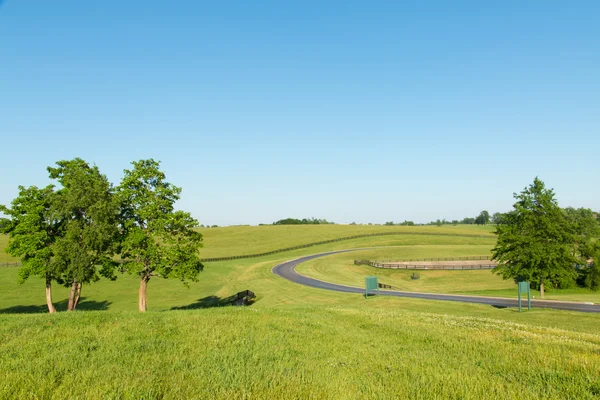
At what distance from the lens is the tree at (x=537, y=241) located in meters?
54.5

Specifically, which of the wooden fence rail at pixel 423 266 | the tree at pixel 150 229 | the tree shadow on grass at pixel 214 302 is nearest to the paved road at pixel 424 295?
the tree shadow on grass at pixel 214 302

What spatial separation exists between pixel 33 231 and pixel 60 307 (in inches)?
653

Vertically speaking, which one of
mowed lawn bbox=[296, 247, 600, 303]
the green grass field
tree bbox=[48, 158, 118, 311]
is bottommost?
mowed lawn bbox=[296, 247, 600, 303]

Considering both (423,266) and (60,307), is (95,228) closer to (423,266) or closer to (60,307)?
(60,307)

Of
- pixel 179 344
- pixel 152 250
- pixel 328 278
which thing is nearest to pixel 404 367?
pixel 179 344

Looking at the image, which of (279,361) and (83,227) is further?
(83,227)

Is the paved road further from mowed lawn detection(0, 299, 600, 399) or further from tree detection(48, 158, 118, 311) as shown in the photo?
tree detection(48, 158, 118, 311)

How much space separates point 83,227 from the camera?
33.3m

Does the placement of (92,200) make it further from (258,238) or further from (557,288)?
(258,238)

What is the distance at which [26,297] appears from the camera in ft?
162

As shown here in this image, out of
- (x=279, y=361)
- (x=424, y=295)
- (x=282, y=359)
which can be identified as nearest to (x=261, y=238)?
(x=424, y=295)

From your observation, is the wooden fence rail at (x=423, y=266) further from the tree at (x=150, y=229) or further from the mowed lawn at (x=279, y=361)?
the mowed lawn at (x=279, y=361)

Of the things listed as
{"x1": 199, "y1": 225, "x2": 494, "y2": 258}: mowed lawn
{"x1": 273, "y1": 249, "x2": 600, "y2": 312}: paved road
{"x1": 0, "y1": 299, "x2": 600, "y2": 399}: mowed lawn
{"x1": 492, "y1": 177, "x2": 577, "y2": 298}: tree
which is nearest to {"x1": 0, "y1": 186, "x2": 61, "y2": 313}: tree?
{"x1": 0, "y1": 299, "x2": 600, "y2": 399}: mowed lawn

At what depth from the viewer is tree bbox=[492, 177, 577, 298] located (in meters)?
54.5
